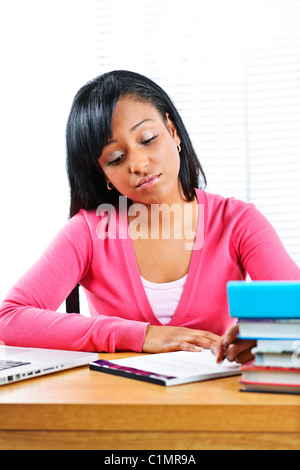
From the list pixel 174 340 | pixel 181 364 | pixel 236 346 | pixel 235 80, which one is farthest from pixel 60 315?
pixel 235 80

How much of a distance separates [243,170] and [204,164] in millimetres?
174

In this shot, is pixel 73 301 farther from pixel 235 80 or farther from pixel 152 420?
pixel 235 80

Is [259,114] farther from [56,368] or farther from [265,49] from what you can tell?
[56,368]

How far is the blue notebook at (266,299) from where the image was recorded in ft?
2.28

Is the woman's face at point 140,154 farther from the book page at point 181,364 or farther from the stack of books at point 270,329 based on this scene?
the stack of books at point 270,329

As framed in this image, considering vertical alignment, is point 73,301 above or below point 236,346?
below

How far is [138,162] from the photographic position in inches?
53.2

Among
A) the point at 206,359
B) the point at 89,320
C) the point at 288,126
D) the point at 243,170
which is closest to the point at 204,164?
the point at 243,170

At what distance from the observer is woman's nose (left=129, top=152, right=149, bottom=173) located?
1352 mm

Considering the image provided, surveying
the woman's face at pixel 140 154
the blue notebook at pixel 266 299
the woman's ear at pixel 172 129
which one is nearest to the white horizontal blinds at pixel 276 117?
the woman's ear at pixel 172 129

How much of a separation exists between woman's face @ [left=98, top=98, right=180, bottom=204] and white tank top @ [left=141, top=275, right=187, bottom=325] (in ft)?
0.71

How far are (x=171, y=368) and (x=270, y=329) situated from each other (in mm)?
209

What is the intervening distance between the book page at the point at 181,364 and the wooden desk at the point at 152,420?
0.07 metres
